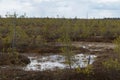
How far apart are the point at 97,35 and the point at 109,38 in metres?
2.08

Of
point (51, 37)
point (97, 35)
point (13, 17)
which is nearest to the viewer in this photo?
point (13, 17)

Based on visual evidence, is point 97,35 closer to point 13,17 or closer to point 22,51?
point 22,51

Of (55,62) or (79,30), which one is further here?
(79,30)

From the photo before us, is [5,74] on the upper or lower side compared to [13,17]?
lower

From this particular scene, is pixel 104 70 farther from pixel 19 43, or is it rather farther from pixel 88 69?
pixel 19 43

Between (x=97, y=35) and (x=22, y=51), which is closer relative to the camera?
(x=22, y=51)

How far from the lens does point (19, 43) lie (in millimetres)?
21078

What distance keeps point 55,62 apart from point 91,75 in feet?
16.8

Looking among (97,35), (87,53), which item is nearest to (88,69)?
(87,53)

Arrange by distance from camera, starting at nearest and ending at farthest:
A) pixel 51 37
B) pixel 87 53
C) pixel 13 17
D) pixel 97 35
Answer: pixel 13 17 → pixel 87 53 → pixel 51 37 → pixel 97 35

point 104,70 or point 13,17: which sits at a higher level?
point 13,17

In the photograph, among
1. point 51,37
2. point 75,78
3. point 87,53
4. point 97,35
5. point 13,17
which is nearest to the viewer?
point 75,78

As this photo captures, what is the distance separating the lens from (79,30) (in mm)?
28562

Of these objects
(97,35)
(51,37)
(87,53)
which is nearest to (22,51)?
(87,53)
